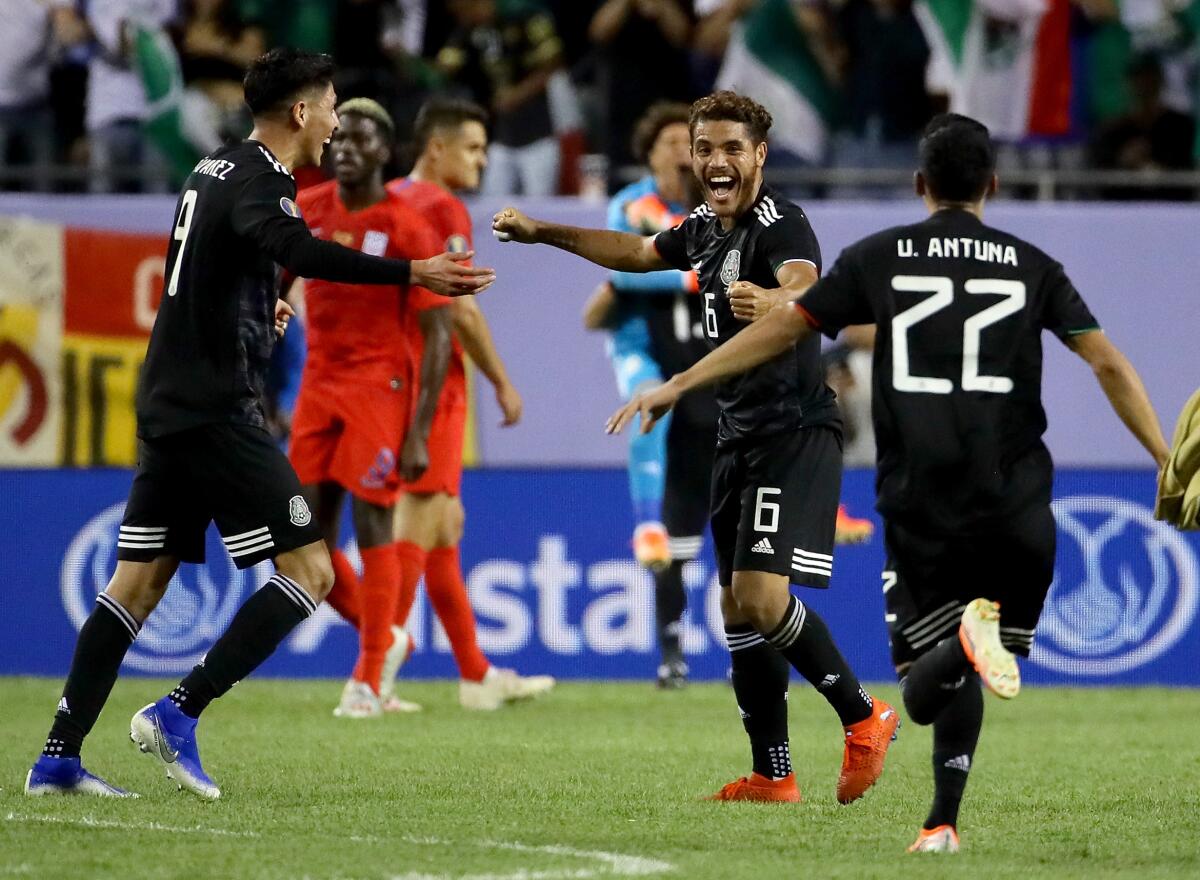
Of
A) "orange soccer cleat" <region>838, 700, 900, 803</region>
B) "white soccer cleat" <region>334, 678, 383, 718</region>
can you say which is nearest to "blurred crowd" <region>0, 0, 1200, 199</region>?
"white soccer cleat" <region>334, 678, 383, 718</region>

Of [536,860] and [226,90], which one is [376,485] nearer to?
[536,860]

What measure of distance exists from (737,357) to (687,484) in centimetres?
516

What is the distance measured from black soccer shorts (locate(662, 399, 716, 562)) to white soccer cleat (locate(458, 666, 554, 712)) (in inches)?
49.7

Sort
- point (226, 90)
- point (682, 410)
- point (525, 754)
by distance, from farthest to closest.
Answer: point (226, 90) < point (682, 410) < point (525, 754)

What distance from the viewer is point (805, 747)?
7.73m

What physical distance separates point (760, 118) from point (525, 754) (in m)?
2.53

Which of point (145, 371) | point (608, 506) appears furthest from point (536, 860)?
point (608, 506)

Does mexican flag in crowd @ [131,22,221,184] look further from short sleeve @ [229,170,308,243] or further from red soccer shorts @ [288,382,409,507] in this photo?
short sleeve @ [229,170,308,243]

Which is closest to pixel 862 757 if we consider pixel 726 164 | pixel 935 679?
pixel 935 679

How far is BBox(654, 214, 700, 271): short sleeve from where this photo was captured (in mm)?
6305

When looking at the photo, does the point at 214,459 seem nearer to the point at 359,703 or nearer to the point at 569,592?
the point at 359,703

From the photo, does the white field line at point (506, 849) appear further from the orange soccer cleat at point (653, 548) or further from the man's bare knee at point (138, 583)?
the orange soccer cleat at point (653, 548)

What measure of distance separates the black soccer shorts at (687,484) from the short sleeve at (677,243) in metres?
3.84

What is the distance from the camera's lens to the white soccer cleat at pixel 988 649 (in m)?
4.68
